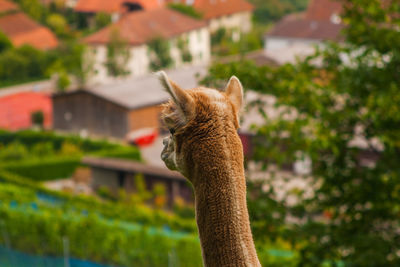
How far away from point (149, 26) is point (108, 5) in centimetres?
1583

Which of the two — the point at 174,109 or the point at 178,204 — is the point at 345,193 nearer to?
the point at 174,109

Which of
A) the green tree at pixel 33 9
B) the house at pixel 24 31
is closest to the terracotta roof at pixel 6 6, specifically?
the house at pixel 24 31

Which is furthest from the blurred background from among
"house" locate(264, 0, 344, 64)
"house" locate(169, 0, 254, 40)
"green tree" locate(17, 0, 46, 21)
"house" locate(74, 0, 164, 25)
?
"green tree" locate(17, 0, 46, 21)

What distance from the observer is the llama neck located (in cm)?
371

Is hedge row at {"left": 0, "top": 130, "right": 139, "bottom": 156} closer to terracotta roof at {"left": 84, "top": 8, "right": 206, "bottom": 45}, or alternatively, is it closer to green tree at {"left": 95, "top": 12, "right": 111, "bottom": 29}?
terracotta roof at {"left": 84, "top": 8, "right": 206, "bottom": 45}

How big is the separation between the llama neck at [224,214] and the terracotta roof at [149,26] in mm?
65979

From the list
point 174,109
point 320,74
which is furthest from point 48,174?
point 174,109

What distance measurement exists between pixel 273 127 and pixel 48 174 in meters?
30.6

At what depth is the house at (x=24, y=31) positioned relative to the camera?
84.1 meters

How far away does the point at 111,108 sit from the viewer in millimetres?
51531

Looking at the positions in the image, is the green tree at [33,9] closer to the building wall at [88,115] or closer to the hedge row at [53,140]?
the building wall at [88,115]

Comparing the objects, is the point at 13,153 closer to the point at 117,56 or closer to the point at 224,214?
the point at 117,56

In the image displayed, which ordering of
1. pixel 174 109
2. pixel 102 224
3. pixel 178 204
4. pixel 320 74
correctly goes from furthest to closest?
pixel 178 204 < pixel 102 224 < pixel 320 74 < pixel 174 109

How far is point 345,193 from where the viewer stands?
1173 centimetres
